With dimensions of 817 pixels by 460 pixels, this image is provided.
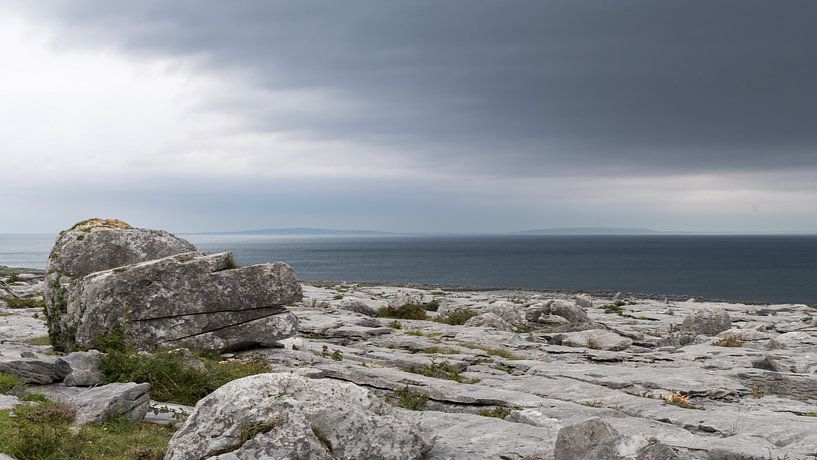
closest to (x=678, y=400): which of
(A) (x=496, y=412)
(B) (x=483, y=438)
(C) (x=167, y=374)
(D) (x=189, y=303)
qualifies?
(A) (x=496, y=412)

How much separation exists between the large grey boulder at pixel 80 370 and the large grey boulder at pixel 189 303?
2697 mm

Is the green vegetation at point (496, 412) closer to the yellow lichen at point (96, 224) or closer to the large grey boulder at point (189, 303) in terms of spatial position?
the large grey boulder at point (189, 303)

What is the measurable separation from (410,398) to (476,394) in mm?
1466

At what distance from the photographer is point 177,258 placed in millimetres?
17734

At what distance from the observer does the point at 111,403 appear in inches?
388

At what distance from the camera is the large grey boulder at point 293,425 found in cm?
744

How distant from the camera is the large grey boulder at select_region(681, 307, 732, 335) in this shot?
3069cm

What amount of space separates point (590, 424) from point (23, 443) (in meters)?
7.45

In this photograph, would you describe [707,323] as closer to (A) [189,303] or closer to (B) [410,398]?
(B) [410,398]

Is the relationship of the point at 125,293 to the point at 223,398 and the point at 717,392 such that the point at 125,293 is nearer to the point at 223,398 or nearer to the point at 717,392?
the point at 223,398

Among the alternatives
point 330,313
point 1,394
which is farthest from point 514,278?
point 1,394

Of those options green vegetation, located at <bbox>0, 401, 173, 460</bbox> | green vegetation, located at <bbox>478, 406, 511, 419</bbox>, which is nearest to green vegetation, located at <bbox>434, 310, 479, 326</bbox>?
green vegetation, located at <bbox>478, 406, 511, 419</bbox>

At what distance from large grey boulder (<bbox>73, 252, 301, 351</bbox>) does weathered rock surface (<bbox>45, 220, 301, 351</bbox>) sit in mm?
26

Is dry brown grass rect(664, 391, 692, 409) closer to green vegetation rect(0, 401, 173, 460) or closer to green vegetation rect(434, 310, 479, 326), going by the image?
green vegetation rect(0, 401, 173, 460)
